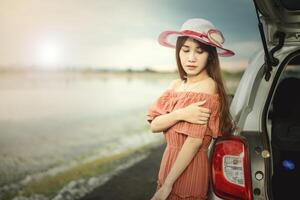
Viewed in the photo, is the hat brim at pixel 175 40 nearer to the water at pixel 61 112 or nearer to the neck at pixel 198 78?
the neck at pixel 198 78

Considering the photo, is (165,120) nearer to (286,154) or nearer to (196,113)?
(196,113)

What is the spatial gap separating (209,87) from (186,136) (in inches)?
11.3

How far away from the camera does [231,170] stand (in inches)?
65.9

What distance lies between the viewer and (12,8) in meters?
2.71

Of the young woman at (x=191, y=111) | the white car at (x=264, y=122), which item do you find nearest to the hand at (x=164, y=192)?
the young woman at (x=191, y=111)

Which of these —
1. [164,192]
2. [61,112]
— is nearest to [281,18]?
[164,192]

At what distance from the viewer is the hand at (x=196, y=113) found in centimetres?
215

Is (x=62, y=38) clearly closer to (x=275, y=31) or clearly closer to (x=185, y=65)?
(x=185, y=65)

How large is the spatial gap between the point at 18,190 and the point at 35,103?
1.90 feet

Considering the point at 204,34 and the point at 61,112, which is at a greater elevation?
the point at 204,34

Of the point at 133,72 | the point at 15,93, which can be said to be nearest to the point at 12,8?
the point at 15,93

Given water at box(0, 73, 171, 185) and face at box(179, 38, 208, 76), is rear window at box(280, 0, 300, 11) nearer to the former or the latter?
face at box(179, 38, 208, 76)

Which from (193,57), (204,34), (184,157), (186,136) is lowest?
(184,157)

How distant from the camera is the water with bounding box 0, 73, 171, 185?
2678 millimetres
